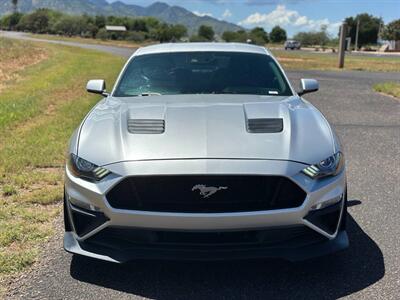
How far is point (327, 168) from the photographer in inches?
134

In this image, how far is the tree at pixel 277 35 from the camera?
4643 inches

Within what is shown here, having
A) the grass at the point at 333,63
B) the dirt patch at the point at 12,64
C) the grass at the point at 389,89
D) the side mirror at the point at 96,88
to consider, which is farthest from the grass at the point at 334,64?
the side mirror at the point at 96,88

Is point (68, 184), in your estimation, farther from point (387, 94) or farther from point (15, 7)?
point (15, 7)

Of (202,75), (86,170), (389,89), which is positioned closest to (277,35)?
(389,89)

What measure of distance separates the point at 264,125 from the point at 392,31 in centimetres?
10456

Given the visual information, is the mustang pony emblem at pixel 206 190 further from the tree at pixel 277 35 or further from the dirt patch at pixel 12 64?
the tree at pixel 277 35

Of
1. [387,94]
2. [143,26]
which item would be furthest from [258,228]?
[143,26]

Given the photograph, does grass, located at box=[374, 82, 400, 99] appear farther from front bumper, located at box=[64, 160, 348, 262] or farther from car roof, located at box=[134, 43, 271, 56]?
front bumper, located at box=[64, 160, 348, 262]

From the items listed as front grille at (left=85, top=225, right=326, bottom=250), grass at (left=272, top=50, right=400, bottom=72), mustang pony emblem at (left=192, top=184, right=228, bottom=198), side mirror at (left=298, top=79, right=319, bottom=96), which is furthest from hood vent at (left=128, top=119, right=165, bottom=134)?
grass at (left=272, top=50, right=400, bottom=72)

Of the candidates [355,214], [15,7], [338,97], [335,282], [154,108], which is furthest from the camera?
[15,7]

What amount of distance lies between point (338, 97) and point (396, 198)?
363 inches

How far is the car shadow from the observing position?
3.35 meters

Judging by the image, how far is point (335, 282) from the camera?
11.4 ft

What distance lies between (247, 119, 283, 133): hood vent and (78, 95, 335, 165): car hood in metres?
0.03
